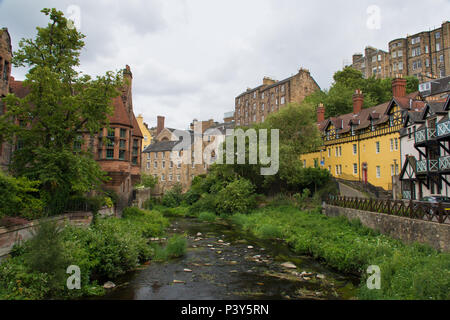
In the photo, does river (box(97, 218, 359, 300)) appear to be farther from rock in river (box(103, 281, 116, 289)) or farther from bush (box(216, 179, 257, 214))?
bush (box(216, 179, 257, 214))

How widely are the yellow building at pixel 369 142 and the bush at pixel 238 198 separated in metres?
12.3

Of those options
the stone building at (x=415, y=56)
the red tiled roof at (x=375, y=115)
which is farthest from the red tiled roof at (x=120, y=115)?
the stone building at (x=415, y=56)

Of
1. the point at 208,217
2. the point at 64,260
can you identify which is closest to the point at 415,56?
the point at 208,217

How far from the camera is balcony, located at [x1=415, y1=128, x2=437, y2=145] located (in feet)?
75.1

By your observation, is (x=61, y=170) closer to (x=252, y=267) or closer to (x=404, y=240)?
(x=252, y=267)

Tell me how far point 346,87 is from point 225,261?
48586mm

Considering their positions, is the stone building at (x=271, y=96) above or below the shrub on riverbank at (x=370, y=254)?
above

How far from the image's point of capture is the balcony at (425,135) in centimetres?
2288

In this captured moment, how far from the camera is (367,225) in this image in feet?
67.1

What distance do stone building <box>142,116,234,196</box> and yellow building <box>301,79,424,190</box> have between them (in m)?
19.8

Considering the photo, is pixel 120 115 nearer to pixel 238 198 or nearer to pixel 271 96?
pixel 238 198

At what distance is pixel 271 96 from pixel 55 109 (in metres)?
53.5

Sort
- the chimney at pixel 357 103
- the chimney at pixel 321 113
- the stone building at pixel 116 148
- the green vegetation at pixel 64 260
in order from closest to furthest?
the green vegetation at pixel 64 260 < the stone building at pixel 116 148 < the chimney at pixel 357 103 < the chimney at pixel 321 113

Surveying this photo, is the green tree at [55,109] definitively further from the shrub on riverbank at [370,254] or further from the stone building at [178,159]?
the stone building at [178,159]
